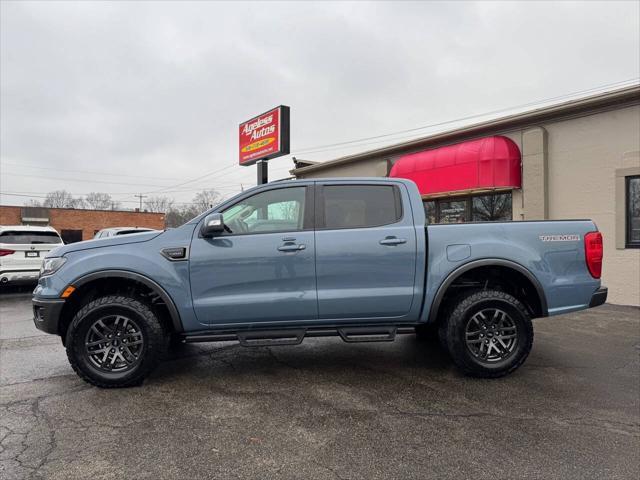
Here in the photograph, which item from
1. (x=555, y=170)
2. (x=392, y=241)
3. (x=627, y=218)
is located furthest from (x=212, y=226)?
(x=555, y=170)

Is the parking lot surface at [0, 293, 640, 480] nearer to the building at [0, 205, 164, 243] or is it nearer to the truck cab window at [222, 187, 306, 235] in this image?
the truck cab window at [222, 187, 306, 235]

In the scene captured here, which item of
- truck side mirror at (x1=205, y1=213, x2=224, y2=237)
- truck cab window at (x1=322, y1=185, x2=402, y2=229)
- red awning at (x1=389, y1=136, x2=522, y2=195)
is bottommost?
truck side mirror at (x1=205, y1=213, x2=224, y2=237)

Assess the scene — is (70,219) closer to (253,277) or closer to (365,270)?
(253,277)

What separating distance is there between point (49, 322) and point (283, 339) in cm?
219

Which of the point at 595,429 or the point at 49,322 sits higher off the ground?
the point at 49,322

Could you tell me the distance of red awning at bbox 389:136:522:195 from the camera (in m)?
10.5

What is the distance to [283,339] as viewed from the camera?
13.5ft

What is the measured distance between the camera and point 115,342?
13.1 feet

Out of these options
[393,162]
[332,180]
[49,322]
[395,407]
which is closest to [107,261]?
[49,322]

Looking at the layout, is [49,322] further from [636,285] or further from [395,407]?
[636,285]

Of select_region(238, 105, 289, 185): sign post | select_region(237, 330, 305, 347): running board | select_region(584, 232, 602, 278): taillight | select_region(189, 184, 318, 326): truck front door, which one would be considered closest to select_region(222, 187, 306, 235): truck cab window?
select_region(189, 184, 318, 326): truck front door

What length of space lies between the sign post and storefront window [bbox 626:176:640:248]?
12644mm

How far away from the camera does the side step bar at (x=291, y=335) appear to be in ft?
13.3

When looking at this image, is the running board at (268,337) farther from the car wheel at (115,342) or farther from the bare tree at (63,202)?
the bare tree at (63,202)
